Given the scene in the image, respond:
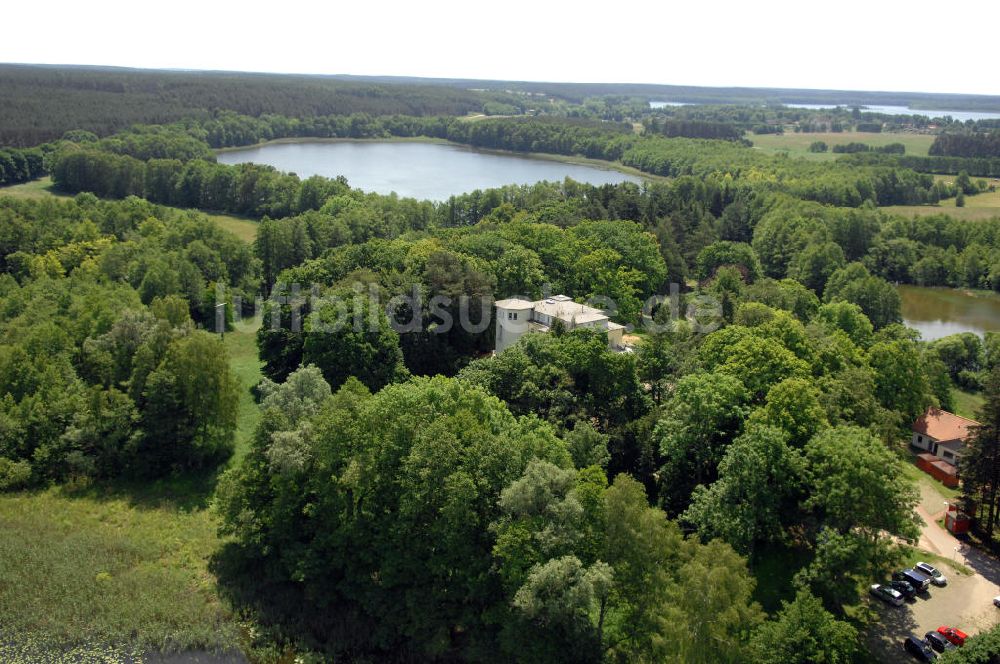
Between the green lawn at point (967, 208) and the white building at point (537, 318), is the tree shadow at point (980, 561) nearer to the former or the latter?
the white building at point (537, 318)

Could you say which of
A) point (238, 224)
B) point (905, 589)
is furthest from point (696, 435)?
point (238, 224)

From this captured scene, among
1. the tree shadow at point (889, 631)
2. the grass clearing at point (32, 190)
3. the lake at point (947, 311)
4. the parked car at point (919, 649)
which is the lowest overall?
the tree shadow at point (889, 631)

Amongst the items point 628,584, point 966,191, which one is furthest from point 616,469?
point 966,191

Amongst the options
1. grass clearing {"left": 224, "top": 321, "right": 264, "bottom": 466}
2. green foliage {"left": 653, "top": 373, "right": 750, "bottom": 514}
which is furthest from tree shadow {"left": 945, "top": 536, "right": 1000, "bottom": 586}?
grass clearing {"left": 224, "top": 321, "right": 264, "bottom": 466}

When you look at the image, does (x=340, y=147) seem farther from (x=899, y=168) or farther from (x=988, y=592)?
(x=988, y=592)

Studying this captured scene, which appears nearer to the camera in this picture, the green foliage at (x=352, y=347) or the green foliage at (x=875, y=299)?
the green foliage at (x=352, y=347)

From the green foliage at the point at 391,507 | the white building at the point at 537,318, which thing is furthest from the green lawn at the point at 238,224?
the green foliage at the point at 391,507

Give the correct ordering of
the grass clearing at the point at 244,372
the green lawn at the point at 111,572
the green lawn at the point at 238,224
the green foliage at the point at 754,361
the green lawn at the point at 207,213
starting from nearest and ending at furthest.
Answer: the green lawn at the point at 111,572 → the green foliage at the point at 754,361 → the grass clearing at the point at 244,372 → the green lawn at the point at 238,224 → the green lawn at the point at 207,213
